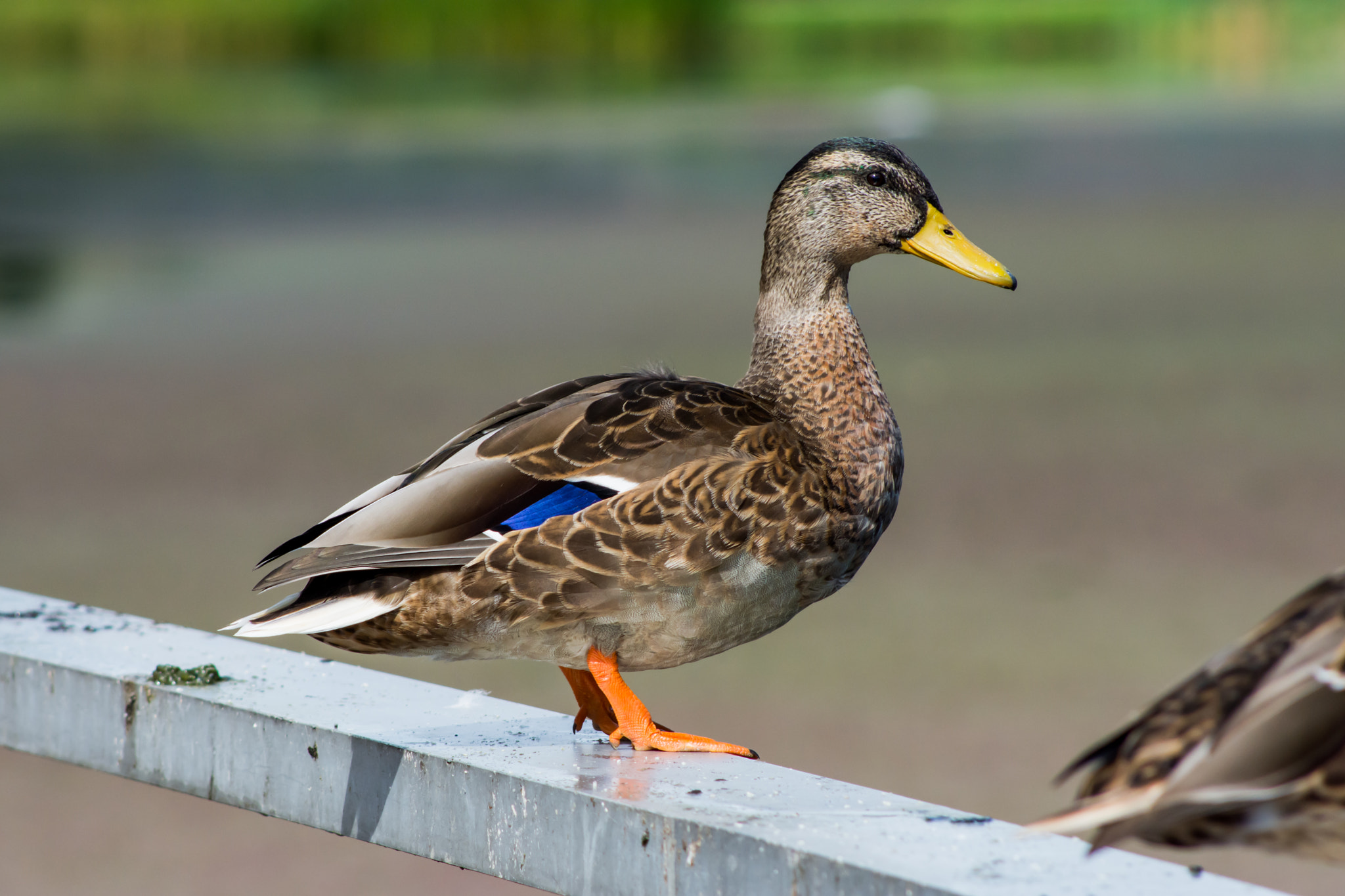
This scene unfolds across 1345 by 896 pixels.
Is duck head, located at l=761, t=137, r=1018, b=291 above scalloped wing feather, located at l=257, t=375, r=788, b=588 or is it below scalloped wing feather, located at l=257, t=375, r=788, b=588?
above

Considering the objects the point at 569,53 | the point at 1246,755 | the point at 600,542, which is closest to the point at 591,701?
the point at 600,542

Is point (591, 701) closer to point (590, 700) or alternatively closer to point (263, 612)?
point (590, 700)

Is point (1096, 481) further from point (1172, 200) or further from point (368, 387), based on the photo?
point (1172, 200)

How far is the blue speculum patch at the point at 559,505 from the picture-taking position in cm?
263

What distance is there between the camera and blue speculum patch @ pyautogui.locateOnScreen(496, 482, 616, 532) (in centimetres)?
263

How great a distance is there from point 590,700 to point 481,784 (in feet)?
2.58

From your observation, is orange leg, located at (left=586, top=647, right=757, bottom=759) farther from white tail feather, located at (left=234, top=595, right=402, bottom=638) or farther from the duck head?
the duck head

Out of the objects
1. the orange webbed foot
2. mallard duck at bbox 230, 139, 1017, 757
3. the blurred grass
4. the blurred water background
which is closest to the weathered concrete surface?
mallard duck at bbox 230, 139, 1017, 757

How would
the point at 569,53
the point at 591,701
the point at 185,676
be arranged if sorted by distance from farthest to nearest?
the point at 569,53 < the point at 591,701 < the point at 185,676

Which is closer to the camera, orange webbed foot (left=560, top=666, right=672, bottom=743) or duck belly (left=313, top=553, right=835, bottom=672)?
duck belly (left=313, top=553, right=835, bottom=672)

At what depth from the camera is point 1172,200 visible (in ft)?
72.4

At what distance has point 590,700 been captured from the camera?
2.91m

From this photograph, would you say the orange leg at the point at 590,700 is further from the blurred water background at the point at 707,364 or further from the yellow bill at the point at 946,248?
the blurred water background at the point at 707,364

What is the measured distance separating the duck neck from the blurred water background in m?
2.40
